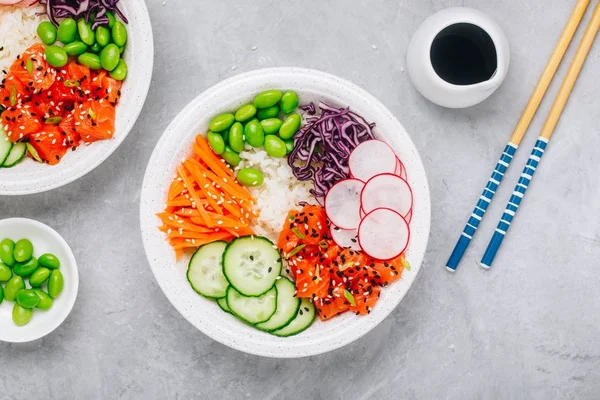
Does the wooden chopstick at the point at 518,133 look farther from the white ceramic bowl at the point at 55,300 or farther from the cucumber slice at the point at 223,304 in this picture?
the white ceramic bowl at the point at 55,300

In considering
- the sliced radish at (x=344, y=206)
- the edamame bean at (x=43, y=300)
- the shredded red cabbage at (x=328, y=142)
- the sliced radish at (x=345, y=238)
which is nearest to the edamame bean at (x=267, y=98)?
the shredded red cabbage at (x=328, y=142)

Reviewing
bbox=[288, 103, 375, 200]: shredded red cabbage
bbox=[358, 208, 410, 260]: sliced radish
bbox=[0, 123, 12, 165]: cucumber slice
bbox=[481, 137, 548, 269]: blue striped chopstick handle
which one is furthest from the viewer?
bbox=[481, 137, 548, 269]: blue striped chopstick handle

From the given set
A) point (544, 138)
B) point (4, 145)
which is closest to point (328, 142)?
point (544, 138)

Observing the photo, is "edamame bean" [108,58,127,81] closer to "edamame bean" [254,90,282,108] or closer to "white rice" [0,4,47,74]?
"white rice" [0,4,47,74]

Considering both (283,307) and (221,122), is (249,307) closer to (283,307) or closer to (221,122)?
(283,307)

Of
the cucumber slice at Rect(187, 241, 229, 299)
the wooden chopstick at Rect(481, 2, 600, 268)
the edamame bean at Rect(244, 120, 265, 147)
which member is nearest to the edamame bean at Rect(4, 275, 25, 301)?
the cucumber slice at Rect(187, 241, 229, 299)

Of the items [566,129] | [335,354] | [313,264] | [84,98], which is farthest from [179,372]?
[566,129]
